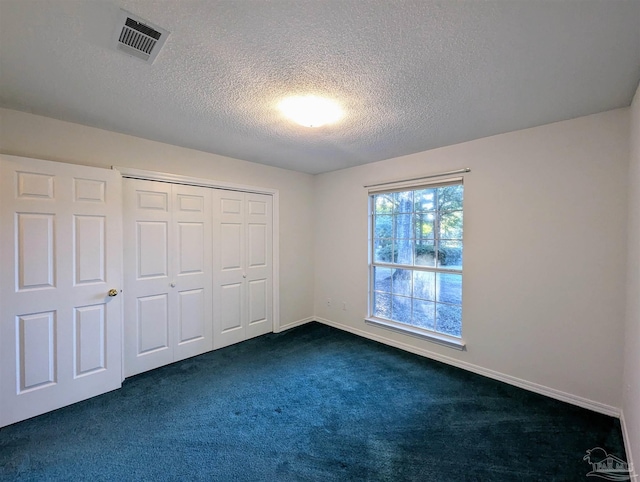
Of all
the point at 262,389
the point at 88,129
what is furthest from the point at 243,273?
the point at 88,129

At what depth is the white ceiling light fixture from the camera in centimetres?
193

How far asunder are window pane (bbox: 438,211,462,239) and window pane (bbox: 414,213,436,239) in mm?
101

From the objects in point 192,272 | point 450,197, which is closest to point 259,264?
point 192,272

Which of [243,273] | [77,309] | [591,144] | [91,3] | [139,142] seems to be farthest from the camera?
[243,273]

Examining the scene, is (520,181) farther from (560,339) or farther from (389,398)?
(389,398)

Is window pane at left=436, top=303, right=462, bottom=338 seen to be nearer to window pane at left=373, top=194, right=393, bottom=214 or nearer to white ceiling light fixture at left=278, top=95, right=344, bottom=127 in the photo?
window pane at left=373, top=194, right=393, bottom=214

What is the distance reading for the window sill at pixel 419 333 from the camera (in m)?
2.91

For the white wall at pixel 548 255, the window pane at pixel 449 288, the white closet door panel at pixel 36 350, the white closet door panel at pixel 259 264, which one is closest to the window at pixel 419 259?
the window pane at pixel 449 288

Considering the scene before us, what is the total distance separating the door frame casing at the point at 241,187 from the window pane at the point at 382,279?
140 centimetres

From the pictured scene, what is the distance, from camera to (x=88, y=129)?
2.45 m

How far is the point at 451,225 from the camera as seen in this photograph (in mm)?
3016

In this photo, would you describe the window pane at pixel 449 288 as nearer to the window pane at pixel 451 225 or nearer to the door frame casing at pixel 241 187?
the window pane at pixel 451 225

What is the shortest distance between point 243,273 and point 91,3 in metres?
2.88

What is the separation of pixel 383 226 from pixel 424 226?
58cm
